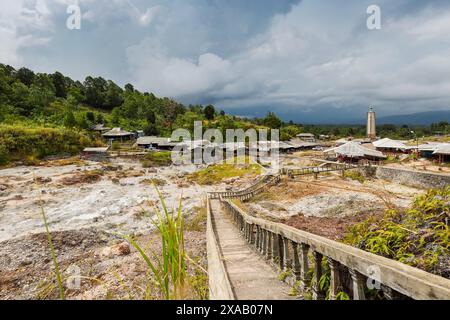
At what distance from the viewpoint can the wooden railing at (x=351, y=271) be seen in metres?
1.67

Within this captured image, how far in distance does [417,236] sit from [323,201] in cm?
1424

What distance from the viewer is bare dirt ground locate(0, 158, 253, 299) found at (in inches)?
306

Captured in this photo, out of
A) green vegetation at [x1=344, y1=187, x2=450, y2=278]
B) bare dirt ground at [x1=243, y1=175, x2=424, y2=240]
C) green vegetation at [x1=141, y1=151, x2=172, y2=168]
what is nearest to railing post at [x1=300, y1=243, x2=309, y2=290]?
green vegetation at [x1=344, y1=187, x2=450, y2=278]

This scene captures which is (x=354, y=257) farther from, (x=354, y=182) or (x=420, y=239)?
(x=354, y=182)

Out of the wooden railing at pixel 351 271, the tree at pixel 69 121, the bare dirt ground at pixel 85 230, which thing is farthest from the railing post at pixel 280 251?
the tree at pixel 69 121

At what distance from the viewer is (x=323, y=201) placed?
16.3 metres

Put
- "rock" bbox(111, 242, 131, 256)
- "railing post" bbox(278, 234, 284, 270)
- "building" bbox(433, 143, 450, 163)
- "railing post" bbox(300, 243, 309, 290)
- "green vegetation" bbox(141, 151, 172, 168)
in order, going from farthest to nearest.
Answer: "green vegetation" bbox(141, 151, 172, 168) → "building" bbox(433, 143, 450, 163) → "rock" bbox(111, 242, 131, 256) → "railing post" bbox(278, 234, 284, 270) → "railing post" bbox(300, 243, 309, 290)

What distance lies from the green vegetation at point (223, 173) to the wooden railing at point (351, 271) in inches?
964

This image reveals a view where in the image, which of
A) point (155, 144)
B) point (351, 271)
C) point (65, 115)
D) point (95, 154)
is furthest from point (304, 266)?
point (65, 115)

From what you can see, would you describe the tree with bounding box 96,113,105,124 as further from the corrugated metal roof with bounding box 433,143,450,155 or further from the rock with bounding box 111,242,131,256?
the corrugated metal roof with bounding box 433,143,450,155

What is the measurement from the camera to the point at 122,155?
145 ft

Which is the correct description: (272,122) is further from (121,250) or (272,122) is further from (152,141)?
(121,250)

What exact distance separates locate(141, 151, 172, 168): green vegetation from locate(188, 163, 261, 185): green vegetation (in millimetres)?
11609
